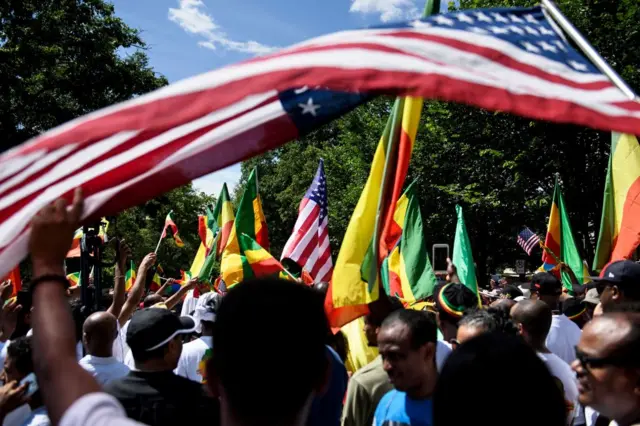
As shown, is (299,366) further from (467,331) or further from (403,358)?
(467,331)

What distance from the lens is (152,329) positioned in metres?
3.63

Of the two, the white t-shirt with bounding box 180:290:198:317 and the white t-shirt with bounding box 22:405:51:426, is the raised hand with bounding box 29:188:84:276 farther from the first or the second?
the white t-shirt with bounding box 180:290:198:317

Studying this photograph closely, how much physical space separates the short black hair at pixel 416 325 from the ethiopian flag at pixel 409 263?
4.11m

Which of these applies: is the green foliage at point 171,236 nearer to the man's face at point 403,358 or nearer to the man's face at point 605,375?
the man's face at point 403,358

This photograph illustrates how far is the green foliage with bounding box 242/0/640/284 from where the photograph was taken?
21000 mm

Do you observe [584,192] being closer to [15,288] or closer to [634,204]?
[634,204]

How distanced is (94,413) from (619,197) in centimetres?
623

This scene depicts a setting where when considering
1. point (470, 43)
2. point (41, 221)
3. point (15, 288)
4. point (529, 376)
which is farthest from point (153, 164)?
point (15, 288)

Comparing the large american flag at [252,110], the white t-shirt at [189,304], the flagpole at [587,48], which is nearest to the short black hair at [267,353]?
the large american flag at [252,110]

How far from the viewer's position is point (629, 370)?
246cm

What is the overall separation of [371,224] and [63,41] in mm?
20853

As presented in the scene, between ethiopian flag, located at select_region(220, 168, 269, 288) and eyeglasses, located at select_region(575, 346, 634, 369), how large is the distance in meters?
5.55

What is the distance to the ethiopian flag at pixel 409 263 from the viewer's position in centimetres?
797

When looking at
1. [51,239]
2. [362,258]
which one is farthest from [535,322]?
[51,239]
